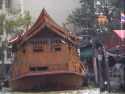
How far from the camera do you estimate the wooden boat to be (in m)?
30.3

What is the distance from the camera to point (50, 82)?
3061cm

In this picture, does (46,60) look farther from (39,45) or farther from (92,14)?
(92,14)

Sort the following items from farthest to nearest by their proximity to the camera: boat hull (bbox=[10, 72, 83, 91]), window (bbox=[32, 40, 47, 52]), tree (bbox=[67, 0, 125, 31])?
tree (bbox=[67, 0, 125, 31]) → window (bbox=[32, 40, 47, 52]) → boat hull (bbox=[10, 72, 83, 91])

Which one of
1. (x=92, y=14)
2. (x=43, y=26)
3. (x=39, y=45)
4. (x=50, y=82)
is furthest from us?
(x=92, y=14)

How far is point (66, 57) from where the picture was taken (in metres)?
30.6

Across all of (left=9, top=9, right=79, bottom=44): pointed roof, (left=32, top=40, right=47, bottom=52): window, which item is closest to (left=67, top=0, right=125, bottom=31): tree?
(left=9, top=9, right=79, bottom=44): pointed roof

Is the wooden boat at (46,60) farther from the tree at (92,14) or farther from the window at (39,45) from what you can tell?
the tree at (92,14)

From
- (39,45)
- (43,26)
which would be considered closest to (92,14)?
(39,45)

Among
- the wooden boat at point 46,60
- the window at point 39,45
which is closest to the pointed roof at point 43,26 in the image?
the wooden boat at point 46,60

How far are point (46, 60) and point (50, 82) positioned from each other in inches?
39.9

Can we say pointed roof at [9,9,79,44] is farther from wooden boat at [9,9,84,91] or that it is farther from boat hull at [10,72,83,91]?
boat hull at [10,72,83,91]

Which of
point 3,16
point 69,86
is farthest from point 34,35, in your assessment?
point 3,16

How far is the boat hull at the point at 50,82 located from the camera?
30.3m

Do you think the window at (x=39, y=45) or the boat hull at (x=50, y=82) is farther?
the window at (x=39, y=45)
